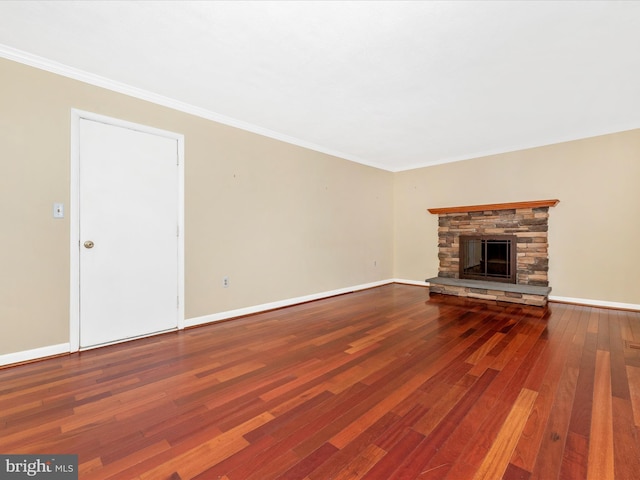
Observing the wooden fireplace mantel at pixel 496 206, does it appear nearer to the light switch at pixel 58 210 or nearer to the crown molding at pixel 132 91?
the crown molding at pixel 132 91

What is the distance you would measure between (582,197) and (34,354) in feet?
21.6

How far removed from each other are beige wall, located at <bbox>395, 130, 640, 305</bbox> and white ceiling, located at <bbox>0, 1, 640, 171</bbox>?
51cm

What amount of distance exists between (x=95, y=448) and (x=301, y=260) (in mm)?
3295

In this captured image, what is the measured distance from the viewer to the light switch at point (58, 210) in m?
2.56

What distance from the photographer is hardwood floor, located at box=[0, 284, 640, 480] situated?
1363 millimetres

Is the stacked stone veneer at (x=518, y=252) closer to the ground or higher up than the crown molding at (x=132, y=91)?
closer to the ground

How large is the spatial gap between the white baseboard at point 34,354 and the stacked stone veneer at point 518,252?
4937 mm

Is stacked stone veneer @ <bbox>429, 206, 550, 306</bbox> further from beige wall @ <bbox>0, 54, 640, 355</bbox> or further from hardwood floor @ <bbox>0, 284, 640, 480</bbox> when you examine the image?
hardwood floor @ <bbox>0, 284, 640, 480</bbox>

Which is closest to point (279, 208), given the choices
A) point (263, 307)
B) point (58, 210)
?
point (263, 307)

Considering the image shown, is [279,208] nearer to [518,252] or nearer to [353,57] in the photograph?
[353,57]

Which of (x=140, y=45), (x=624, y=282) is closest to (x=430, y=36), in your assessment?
(x=140, y=45)

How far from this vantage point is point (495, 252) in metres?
5.02

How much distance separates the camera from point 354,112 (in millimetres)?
3545

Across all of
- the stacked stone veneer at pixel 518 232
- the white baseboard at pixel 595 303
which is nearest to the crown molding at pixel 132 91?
the stacked stone veneer at pixel 518 232
